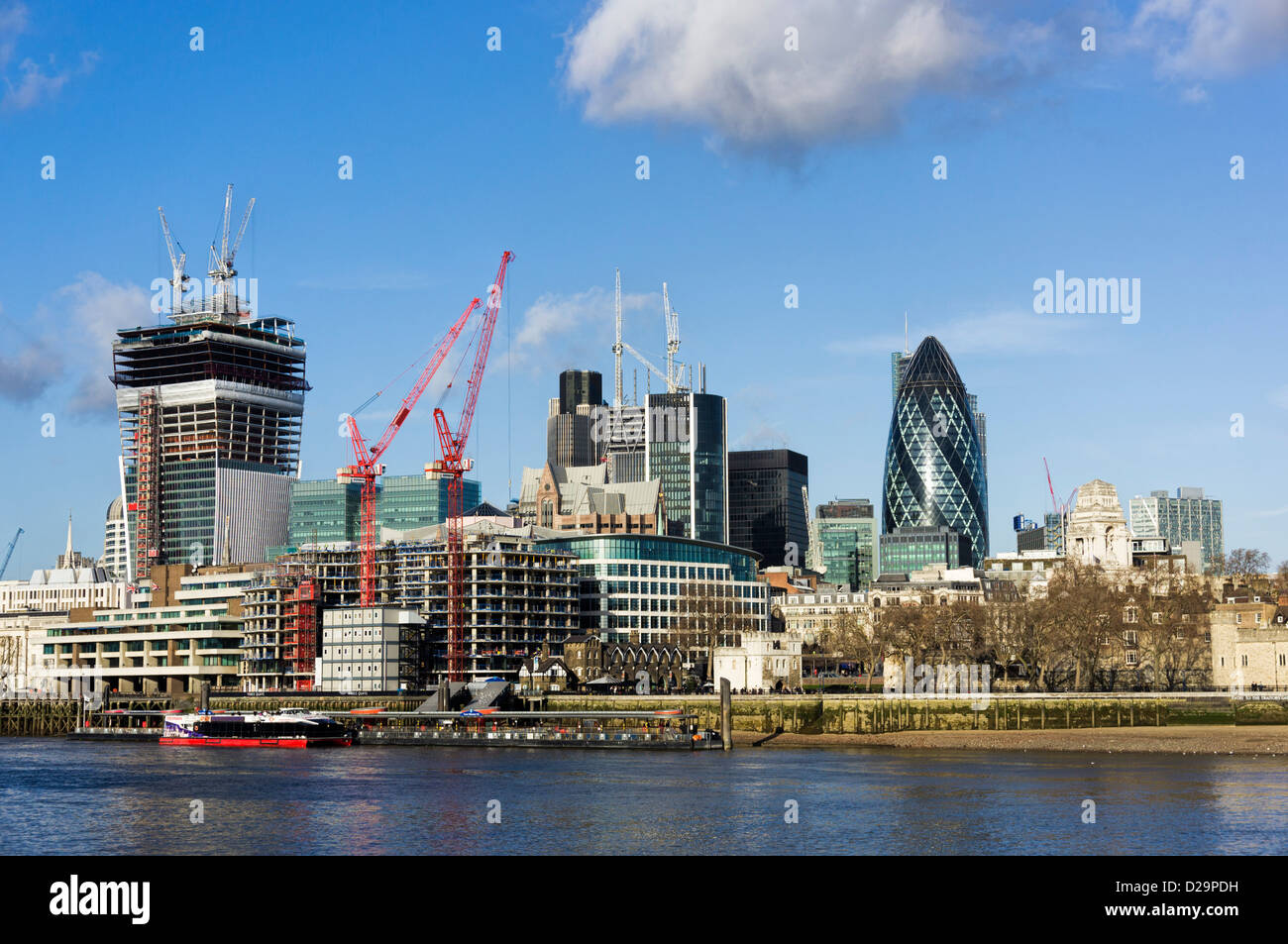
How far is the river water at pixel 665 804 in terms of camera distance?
6378 cm

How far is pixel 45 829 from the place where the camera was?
7156cm

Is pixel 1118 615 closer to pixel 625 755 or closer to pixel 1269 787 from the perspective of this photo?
pixel 625 755

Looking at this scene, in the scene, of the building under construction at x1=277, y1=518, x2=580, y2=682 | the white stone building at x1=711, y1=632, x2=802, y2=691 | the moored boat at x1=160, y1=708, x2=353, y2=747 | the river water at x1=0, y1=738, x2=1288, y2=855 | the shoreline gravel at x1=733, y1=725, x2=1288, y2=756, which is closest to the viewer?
the river water at x1=0, y1=738, x2=1288, y2=855

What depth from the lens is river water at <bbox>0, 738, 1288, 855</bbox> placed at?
63781 mm

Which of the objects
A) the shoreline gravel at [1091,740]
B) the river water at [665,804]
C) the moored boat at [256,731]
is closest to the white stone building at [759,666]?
the shoreline gravel at [1091,740]

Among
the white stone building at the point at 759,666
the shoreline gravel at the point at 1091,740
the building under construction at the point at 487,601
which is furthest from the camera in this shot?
the building under construction at the point at 487,601

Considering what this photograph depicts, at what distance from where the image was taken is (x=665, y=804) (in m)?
78.6

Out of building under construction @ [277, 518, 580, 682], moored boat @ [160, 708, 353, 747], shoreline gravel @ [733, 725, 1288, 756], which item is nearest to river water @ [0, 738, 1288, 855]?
shoreline gravel @ [733, 725, 1288, 756]

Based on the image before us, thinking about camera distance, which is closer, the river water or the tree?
the river water

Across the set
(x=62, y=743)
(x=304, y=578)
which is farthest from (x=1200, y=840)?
(x=304, y=578)

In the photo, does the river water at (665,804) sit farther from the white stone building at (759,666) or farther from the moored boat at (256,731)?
the white stone building at (759,666)

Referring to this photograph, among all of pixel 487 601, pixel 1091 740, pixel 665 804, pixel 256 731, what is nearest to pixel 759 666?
pixel 487 601

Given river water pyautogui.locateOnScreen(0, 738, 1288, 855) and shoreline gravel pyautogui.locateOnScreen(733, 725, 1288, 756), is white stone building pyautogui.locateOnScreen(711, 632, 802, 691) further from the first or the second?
river water pyautogui.locateOnScreen(0, 738, 1288, 855)

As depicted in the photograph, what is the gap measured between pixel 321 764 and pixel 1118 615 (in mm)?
78480
